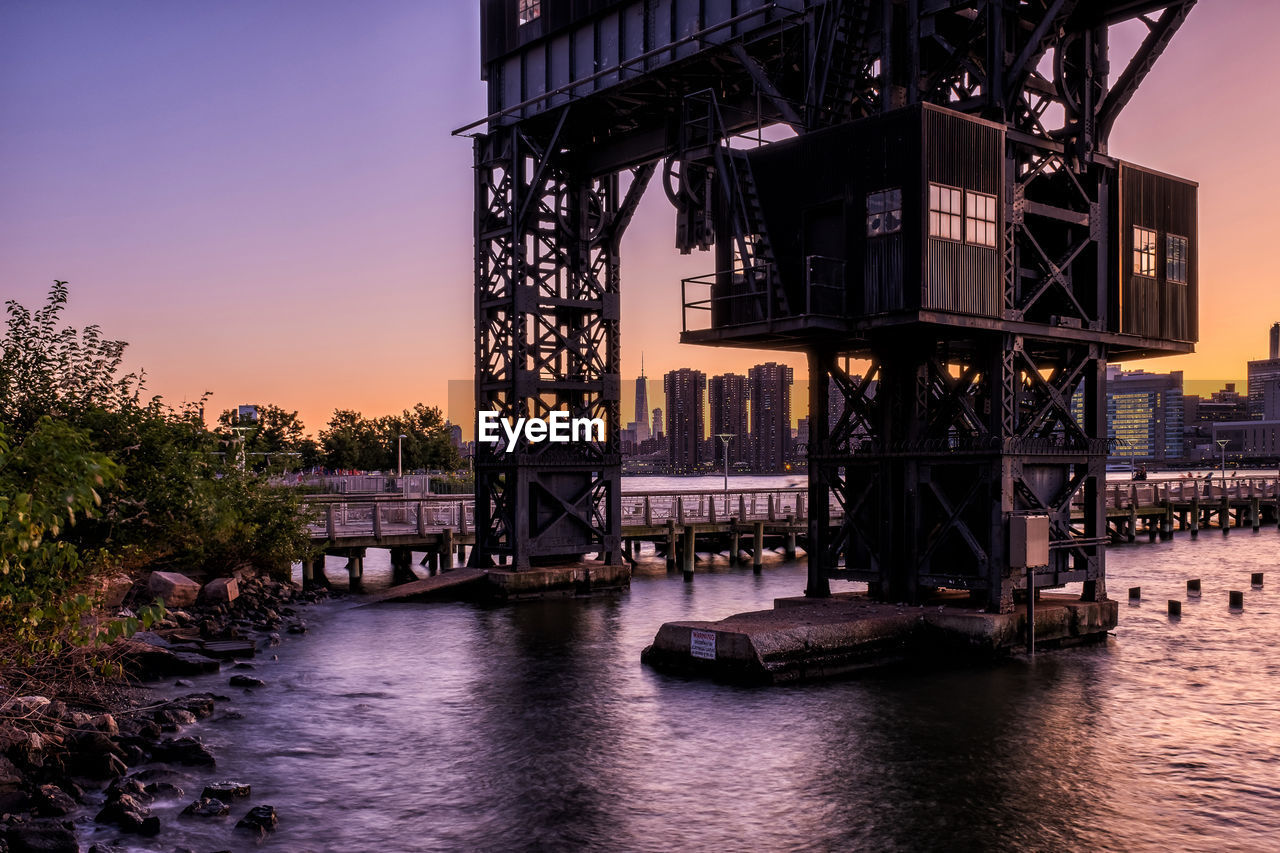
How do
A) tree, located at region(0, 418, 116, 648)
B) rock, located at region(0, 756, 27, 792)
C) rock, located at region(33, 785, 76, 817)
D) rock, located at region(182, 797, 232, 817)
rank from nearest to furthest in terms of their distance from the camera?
tree, located at region(0, 418, 116, 648) → rock, located at region(33, 785, 76, 817) → rock, located at region(0, 756, 27, 792) → rock, located at region(182, 797, 232, 817)

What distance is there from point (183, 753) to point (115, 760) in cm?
126

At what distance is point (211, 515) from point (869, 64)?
22468 millimetres

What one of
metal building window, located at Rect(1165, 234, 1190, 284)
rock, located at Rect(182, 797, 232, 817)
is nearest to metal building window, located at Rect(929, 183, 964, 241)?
metal building window, located at Rect(1165, 234, 1190, 284)

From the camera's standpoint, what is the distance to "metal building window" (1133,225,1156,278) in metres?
28.8

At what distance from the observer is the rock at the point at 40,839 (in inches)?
500

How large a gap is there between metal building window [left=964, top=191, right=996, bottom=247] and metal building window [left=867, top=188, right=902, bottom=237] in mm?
1585

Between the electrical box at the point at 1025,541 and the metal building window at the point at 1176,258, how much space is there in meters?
8.85

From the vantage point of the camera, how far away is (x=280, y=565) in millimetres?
38031

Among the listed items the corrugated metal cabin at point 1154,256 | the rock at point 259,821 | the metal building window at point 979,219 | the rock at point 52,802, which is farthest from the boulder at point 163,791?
the corrugated metal cabin at point 1154,256

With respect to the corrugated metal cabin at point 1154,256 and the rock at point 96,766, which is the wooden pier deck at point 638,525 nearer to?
the corrugated metal cabin at point 1154,256

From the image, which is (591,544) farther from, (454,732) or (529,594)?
(454,732)

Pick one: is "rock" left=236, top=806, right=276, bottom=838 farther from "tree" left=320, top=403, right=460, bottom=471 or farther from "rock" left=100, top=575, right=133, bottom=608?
"tree" left=320, top=403, right=460, bottom=471

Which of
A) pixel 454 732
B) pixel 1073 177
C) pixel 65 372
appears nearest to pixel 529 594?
pixel 65 372

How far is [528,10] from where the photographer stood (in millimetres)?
39094
